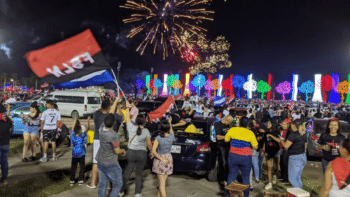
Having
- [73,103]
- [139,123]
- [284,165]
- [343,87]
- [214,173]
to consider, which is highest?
→ [343,87]

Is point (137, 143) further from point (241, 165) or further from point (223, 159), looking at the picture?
point (223, 159)

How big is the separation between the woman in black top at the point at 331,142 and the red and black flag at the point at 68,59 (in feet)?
15.5

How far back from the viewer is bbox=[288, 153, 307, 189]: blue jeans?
5.15 metres

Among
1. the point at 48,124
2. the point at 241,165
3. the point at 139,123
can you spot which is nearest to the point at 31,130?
the point at 48,124

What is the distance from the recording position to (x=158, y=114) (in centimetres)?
947

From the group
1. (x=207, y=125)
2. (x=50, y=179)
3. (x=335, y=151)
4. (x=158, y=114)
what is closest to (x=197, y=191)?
(x=207, y=125)

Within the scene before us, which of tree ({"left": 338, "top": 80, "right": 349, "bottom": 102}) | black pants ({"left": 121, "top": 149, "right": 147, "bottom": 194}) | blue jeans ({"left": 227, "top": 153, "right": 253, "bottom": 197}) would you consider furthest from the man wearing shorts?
tree ({"left": 338, "top": 80, "right": 349, "bottom": 102})

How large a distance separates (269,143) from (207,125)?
176 cm

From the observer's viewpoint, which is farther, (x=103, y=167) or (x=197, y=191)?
(x=197, y=191)

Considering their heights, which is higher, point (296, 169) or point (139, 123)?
point (139, 123)

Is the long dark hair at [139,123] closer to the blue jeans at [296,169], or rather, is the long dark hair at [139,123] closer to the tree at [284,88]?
the blue jeans at [296,169]

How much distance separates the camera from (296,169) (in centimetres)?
521

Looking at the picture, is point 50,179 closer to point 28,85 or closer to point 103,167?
point 103,167

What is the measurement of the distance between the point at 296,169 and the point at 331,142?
2.83ft
